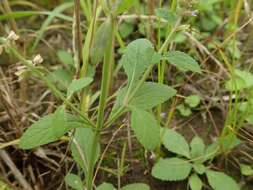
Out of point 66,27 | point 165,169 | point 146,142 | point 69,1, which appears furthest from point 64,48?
point 146,142

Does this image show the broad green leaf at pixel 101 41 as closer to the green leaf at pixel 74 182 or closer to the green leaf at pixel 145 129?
the green leaf at pixel 145 129

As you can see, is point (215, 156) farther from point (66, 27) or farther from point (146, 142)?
point (66, 27)

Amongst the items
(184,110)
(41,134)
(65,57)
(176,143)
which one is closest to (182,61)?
(41,134)

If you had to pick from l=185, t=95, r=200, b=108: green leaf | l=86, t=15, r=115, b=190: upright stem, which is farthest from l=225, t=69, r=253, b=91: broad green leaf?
l=86, t=15, r=115, b=190: upright stem

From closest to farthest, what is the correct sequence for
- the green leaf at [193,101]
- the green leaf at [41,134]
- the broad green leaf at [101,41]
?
the broad green leaf at [101,41] → the green leaf at [41,134] → the green leaf at [193,101]

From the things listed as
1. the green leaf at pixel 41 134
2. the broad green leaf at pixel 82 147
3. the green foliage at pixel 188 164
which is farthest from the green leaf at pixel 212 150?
the green leaf at pixel 41 134

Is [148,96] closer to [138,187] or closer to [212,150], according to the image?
[138,187]
